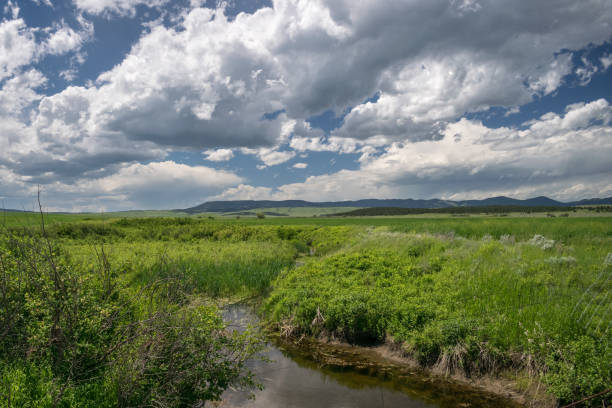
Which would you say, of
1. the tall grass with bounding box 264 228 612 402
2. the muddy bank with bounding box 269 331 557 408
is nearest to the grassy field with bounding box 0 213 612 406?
the tall grass with bounding box 264 228 612 402

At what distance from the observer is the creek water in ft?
25.1

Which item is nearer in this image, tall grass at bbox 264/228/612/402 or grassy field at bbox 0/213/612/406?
grassy field at bbox 0/213/612/406

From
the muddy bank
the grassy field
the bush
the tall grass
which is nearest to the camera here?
the bush

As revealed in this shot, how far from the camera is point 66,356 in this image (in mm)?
5840

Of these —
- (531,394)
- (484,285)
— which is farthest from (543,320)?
(484,285)

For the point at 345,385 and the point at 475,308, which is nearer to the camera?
the point at 345,385

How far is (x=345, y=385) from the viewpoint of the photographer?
8.55 metres

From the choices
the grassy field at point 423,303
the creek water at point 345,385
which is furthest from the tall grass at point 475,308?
the creek water at point 345,385

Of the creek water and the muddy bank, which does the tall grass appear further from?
the creek water

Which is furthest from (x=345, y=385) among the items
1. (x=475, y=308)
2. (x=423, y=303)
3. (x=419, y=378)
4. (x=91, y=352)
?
(x=91, y=352)

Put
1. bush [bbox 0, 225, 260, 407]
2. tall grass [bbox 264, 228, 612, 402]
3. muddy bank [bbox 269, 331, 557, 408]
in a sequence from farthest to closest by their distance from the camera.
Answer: tall grass [bbox 264, 228, 612, 402], muddy bank [bbox 269, 331, 557, 408], bush [bbox 0, 225, 260, 407]

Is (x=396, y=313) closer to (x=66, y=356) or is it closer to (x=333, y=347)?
(x=333, y=347)

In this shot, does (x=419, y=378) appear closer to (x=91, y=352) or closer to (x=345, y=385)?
(x=345, y=385)

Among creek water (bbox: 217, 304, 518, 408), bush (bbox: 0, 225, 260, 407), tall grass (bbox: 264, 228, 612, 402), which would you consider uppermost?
bush (bbox: 0, 225, 260, 407)
